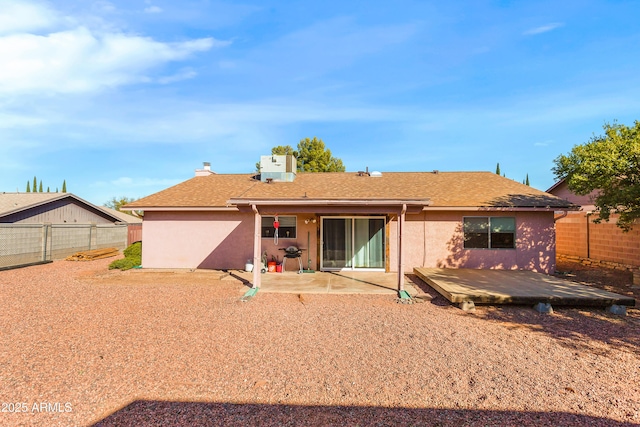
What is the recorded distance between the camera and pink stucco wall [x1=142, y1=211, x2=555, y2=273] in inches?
439

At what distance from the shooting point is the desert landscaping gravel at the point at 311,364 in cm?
319

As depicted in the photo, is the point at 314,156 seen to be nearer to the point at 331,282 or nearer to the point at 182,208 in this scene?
the point at 182,208

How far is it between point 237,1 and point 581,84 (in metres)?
11.9

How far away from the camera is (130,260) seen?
12.6 meters

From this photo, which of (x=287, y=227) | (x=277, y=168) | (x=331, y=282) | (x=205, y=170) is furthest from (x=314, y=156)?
(x=331, y=282)

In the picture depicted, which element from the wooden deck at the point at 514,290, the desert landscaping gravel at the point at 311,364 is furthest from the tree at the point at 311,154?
the desert landscaping gravel at the point at 311,364

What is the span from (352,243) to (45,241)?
1427cm

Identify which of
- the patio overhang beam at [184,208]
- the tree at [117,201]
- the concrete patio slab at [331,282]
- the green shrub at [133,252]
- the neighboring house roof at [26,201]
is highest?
the tree at [117,201]

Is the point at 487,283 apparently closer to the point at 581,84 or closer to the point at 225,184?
the point at 581,84

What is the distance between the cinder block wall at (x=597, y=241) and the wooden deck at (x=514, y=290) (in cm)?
434

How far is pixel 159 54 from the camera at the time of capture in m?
11.2

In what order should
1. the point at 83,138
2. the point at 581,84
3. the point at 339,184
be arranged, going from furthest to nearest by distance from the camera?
the point at 83,138 < the point at 339,184 < the point at 581,84

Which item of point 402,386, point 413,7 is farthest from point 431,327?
point 413,7

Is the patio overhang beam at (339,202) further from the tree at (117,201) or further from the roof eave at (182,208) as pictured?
the tree at (117,201)
